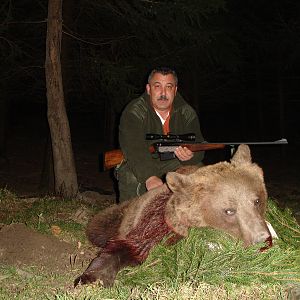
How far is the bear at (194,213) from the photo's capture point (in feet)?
12.5

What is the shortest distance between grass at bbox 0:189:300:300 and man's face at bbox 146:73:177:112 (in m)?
2.29

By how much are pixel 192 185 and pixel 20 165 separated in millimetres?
14464

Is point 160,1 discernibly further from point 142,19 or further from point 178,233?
point 178,233

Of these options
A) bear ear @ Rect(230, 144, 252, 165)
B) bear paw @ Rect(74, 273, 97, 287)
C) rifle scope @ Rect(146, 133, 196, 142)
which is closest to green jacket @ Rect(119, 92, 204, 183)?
rifle scope @ Rect(146, 133, 196, 142)

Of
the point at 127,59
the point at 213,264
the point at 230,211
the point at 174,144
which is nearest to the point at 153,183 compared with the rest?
the point at 174,144

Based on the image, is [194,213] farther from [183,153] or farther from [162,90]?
[162,90]

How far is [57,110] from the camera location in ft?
28.8

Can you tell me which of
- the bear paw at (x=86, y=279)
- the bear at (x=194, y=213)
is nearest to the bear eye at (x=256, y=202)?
the bear at (x=194, y=213)

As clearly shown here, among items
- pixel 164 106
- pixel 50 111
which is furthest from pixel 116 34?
pixel 164 106

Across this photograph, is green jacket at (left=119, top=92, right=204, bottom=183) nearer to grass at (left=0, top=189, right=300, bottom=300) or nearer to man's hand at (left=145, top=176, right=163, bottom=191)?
man's hand at (left=145, top=176, right=163, bottom=191)

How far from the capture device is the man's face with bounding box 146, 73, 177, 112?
226 inches

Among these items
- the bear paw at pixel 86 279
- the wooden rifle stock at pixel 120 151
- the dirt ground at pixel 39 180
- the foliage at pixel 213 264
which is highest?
the wooden rifle stock at pixel 120 151

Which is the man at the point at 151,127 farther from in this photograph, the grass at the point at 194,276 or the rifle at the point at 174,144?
the grass at the point at 194,276

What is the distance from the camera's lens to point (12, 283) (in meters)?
3.94
